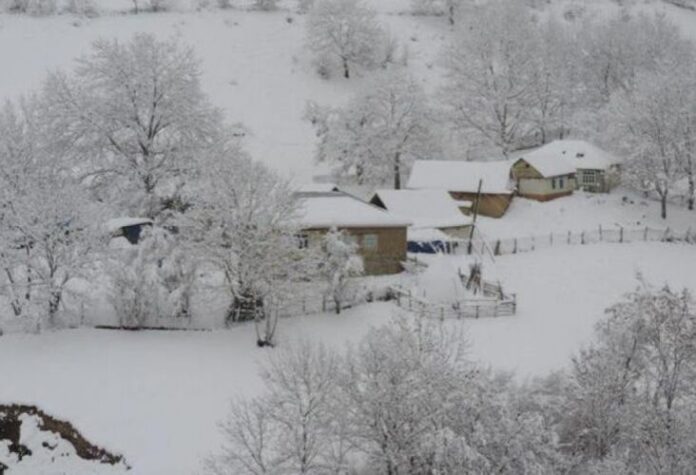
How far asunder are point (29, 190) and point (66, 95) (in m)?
8.78

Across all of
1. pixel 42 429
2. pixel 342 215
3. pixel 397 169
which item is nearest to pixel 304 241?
pixel 342 215

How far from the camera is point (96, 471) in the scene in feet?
76.5

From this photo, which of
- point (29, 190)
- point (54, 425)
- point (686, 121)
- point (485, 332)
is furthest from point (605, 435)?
point (686, 121)

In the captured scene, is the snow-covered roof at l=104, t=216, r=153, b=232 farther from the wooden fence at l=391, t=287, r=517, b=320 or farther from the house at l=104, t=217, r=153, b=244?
the wooden fence at l=391, t=287, r=517, b=320

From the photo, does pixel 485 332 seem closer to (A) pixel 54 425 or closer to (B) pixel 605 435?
(B) pixel 605 435

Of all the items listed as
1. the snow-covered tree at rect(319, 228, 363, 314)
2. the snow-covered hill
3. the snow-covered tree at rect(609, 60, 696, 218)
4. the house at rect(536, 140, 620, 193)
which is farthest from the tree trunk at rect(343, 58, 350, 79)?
the snow-covered tree at rect(319, 228, 363, 314)

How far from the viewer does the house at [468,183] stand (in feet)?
171

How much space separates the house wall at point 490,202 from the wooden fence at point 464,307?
1956cm

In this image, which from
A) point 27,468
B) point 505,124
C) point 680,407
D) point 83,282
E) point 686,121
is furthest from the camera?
point 505,124

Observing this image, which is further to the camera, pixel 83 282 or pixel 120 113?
pixel 120 113

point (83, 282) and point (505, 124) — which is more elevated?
point (505, 124)

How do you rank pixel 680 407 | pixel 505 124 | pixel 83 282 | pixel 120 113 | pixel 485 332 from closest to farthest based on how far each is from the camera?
1. pixel 680 407
2. pixel 485 332
3. pixel 83 282
4. pixel 120 113
5. pixel 505 124

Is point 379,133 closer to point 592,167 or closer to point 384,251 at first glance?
point 592,167

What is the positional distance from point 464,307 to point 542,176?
24790 millimetres
